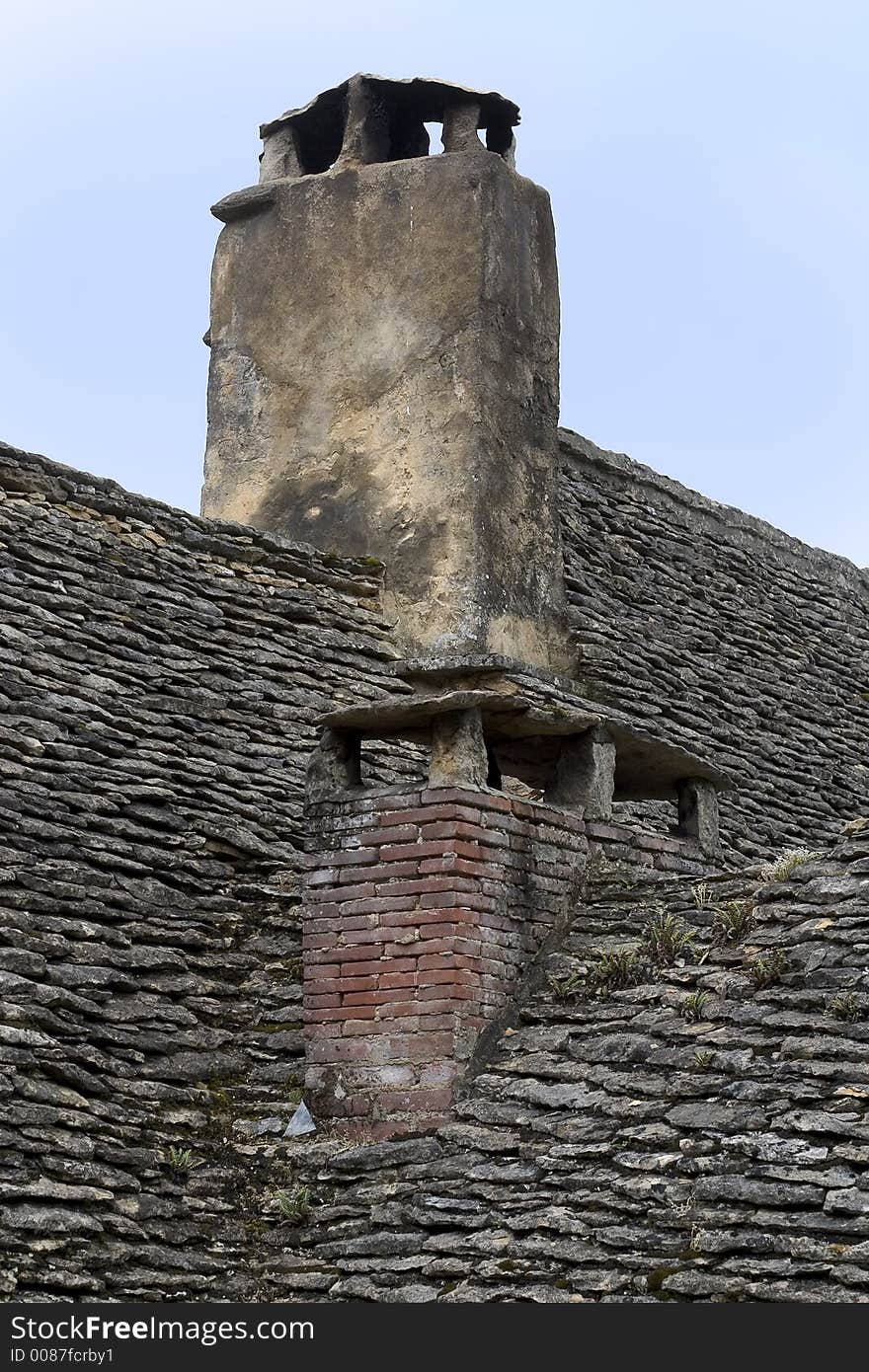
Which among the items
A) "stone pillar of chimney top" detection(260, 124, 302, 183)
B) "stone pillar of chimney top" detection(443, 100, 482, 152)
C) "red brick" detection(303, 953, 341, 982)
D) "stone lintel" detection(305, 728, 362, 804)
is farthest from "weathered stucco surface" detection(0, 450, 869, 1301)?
"stone pillar of chimney top" detection(443, 100, 482, 152)

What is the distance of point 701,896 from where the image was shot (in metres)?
8.53

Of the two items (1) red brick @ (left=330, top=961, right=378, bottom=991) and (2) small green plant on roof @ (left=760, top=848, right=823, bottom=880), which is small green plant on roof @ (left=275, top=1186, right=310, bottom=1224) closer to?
(1) red brick @ (left=330, top=961, right=378, bottom=991)

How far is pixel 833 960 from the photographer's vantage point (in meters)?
7.48

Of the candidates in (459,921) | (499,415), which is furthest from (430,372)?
(459,921)

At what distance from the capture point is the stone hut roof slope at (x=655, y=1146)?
250 inches

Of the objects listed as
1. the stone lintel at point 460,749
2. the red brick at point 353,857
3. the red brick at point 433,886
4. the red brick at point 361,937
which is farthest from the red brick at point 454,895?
the stone lintel at point 460,749

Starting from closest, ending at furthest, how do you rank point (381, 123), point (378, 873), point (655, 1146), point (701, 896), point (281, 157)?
point (655, 1146), point (378, 873), point (701, 896), point (381, 123), point (281, 157)

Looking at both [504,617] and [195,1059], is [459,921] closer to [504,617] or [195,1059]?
[195,1059]

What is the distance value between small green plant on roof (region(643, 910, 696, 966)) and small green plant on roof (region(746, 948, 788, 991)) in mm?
476

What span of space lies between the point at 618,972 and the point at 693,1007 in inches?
20.8

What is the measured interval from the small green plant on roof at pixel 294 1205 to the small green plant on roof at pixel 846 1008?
6.61 ft

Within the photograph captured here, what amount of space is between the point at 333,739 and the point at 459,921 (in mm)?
1172

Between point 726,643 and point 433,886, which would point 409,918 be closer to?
point 433,886

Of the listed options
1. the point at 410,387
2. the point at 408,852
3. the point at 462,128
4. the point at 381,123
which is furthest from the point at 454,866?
the point at 381,123
